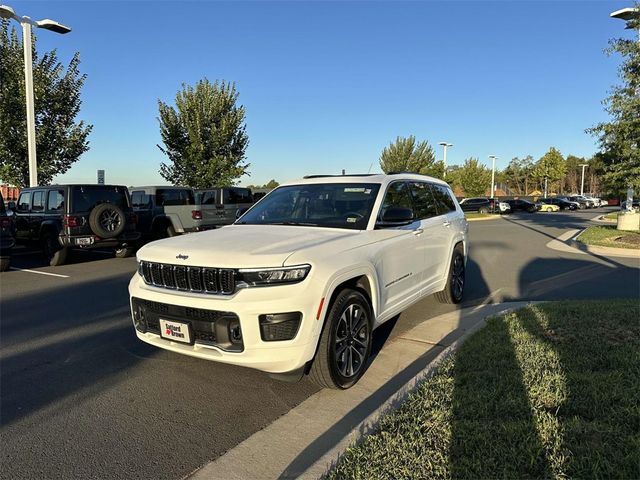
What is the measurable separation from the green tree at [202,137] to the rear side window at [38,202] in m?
11.1

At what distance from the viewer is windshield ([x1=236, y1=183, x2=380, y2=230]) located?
452 cm

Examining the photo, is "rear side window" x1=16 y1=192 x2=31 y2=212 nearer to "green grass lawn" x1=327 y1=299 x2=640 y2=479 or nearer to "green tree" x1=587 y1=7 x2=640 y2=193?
"green grass lawn" x1=327 y1=299 x2=640 y2=479

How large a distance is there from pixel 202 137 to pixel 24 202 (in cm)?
1182

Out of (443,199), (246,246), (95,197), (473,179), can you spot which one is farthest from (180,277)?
(473,179)

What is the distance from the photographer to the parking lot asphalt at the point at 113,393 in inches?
115

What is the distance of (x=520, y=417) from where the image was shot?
2963mm

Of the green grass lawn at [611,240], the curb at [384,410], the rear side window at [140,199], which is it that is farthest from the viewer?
the rear side window at [140,199]

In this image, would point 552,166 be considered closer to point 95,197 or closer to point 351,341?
point 95,197

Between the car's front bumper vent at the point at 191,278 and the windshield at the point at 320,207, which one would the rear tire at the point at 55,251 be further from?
the car's front bumper vent at the point at 191,278

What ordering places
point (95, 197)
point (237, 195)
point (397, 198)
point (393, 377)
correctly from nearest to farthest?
point (393, 377) → point (397, 198) → point (95, 197) → point (237, 195)

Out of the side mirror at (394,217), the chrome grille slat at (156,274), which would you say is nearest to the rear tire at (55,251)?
the chrome grille slat at (156,274)

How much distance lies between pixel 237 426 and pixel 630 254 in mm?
12161

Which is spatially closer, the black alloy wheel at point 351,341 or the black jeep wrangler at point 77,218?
the black alloy wheel at point 351,341

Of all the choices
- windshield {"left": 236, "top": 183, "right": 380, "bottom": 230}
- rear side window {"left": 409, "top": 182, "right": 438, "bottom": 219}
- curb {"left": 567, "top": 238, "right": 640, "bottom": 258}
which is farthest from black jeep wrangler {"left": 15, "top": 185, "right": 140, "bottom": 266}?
curb {"left": 567, "top": 238, "right": 640, "bottom": 258}
